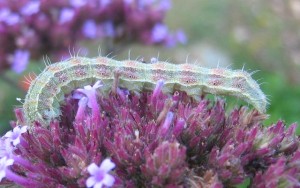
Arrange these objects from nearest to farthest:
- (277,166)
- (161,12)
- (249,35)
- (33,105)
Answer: (277,166) → (33,105) → (161,12) → (249,35)

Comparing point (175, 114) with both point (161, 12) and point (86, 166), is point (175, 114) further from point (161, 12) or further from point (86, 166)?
point (161, 12)

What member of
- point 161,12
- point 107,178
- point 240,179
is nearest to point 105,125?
point 107,178

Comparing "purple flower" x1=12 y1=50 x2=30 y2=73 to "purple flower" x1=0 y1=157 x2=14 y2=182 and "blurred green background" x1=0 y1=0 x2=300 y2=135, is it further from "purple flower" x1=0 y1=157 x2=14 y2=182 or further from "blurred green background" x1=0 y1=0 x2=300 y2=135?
"purple flower" x1=0 y1=157 x2=14 y2=182

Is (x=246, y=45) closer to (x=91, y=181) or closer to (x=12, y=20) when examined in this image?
(x=12, y=20)

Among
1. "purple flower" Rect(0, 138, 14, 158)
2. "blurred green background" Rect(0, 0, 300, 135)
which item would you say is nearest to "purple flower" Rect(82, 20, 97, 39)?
"blurred green background" Rect(0, 0, 300, 135)

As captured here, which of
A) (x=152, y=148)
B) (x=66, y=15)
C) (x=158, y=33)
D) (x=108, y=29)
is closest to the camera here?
(x=152, y=148)

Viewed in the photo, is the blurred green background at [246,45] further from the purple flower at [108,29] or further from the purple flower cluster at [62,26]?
the purple flower at [108,29]

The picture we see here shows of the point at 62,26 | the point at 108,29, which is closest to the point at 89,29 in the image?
the point at 108,29
